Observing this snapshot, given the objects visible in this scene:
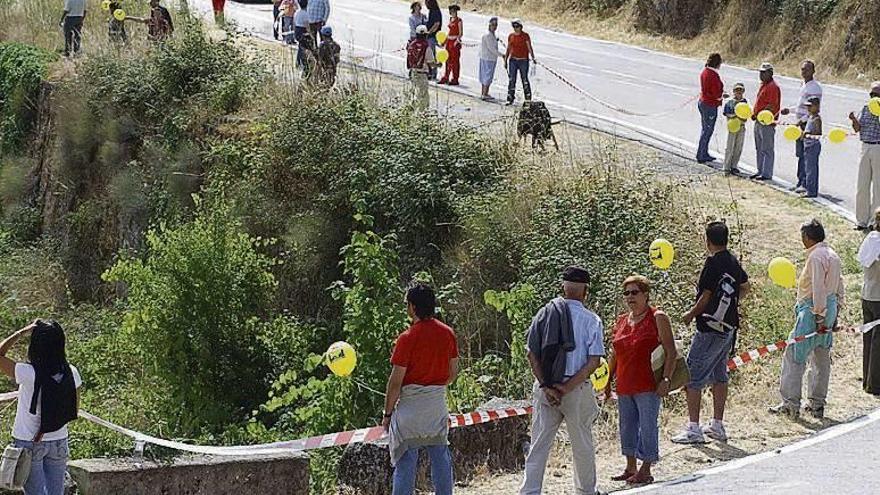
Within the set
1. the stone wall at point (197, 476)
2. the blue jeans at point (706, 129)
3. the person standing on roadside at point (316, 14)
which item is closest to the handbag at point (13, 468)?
the stone wall at point (197, 476)

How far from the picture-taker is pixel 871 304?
41.6ft

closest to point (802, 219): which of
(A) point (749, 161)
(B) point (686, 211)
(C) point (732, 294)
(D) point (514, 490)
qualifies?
(B) point (686, 211)

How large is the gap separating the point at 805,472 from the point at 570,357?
2.23 m

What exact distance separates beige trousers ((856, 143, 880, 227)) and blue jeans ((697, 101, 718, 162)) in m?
3.88

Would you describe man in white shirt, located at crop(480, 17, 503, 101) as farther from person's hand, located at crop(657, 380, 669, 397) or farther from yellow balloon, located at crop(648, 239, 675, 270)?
person's hand, located at crop(657, 380, 669, 397)

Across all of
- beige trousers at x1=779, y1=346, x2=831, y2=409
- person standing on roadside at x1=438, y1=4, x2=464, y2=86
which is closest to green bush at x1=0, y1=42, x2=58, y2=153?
person standing on roadside at x1=438, y1=4, x2=464, y2=86

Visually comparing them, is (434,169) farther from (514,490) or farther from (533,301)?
(514,490)

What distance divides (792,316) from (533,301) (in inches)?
116

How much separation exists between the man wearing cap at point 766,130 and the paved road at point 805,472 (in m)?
9.24

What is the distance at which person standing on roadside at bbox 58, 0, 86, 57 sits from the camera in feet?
90.7

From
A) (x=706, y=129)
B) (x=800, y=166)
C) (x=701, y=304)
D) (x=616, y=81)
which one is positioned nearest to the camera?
(x=701, y=304)

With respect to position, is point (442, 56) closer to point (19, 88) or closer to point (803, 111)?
point (19, 88)

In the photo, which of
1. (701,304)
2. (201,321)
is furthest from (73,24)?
(701,304)

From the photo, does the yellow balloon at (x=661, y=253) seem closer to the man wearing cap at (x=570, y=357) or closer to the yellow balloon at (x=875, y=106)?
the man wearing cap at (x=570, y=357)
